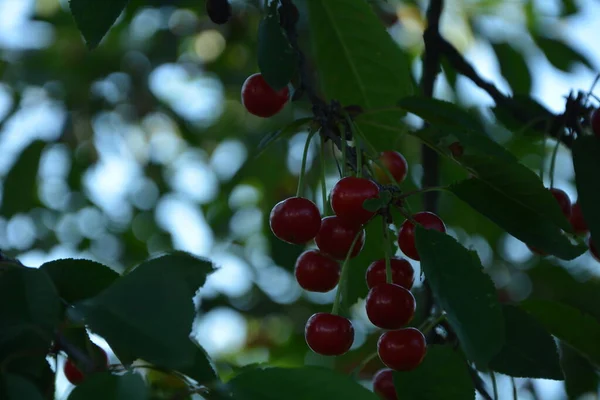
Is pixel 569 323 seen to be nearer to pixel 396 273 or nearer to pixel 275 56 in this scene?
pixel 396 273

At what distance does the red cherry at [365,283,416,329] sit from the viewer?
114cm

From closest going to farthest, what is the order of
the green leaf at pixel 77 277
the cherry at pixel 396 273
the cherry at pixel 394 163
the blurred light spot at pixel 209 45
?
1. the green leaf at pixel 77 277
2. the cherry at pixel 396 273
3. the cherry at pixel 394 163
4. the blurred light spot at pixel 209 45

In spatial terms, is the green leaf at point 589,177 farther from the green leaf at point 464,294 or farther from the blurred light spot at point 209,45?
the blurred light spot at point 209,45

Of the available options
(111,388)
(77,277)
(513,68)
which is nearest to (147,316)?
(111,388)

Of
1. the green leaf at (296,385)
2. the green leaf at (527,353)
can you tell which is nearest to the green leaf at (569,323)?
the green leaf at (527,353)

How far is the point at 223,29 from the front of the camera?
3.72 meters

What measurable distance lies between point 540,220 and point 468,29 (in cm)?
225

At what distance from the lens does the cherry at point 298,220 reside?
4.03 ft

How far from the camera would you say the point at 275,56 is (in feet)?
4.16

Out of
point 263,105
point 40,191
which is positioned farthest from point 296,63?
point 40,191

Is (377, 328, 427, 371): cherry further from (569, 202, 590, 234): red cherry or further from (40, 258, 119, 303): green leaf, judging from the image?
(569, 202, 590, 234): red cherry

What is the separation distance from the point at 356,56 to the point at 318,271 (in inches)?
24.2

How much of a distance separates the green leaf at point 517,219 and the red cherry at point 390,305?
164 mm

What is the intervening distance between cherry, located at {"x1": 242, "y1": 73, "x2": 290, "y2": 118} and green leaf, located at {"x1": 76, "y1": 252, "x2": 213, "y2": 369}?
1.83 feet
